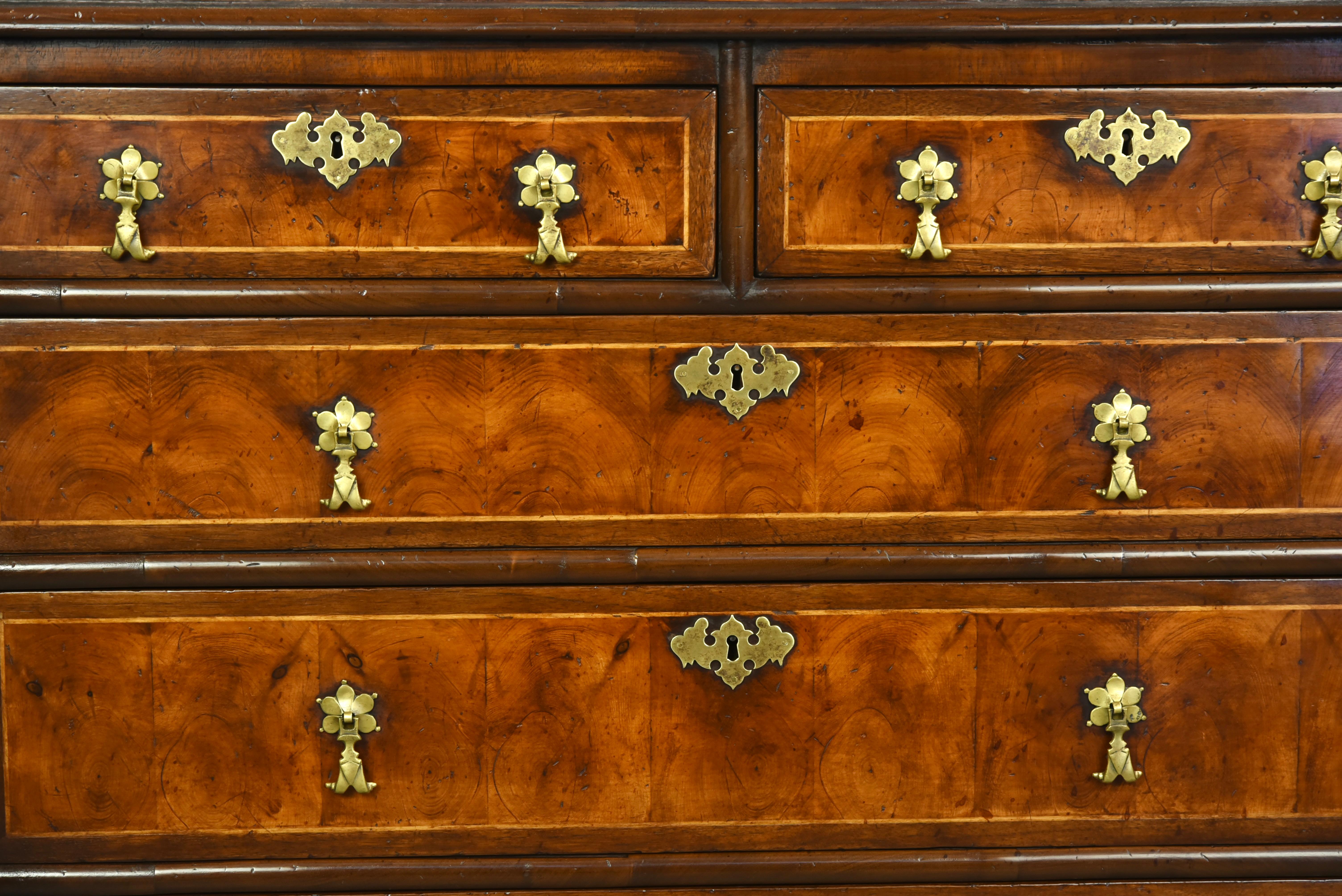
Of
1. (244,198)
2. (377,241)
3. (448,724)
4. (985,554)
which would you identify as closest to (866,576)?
(985,554)

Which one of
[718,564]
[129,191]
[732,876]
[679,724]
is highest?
[129,191]

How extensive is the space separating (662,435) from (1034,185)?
58 cm

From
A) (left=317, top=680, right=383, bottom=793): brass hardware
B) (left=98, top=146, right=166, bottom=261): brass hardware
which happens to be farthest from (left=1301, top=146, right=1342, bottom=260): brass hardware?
A: (left=98, top=146, right=166, bottom=261): brass hardware

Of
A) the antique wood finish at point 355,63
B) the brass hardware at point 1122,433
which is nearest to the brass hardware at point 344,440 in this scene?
the antique wood finish at point 355,63

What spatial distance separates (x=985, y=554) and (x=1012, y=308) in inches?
12.8

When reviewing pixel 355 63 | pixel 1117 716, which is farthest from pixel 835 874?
pixel 355 63

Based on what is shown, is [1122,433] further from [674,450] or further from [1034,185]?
[674,450]

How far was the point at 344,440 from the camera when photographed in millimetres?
1251

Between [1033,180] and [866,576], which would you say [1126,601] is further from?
[1033,180]

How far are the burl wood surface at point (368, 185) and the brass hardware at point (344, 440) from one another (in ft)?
0.59

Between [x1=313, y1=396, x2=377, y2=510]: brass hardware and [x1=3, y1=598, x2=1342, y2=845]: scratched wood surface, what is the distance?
0.17m

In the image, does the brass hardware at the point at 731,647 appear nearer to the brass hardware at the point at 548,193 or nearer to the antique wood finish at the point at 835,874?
the antique wood finish at the point at 835,874

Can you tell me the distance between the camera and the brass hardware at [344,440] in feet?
4.10

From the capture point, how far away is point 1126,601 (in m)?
1.30
